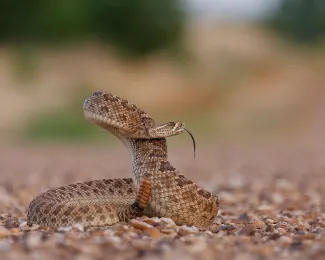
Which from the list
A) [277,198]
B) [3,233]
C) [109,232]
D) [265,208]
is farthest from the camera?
[277,198]

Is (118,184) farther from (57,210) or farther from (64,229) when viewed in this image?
(64,229)

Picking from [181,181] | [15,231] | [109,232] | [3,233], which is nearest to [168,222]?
[181,181]

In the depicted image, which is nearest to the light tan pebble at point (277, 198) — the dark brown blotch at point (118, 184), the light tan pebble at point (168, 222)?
the dark brown blotch at point (118, 184)

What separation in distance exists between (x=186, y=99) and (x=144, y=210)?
109ft

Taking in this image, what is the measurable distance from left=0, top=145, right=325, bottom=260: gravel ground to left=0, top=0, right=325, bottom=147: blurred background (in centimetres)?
916

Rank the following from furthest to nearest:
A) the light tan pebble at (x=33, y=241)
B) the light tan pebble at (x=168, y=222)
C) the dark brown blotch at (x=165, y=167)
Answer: the dark brown blotch at (x=165, y=167) → the light tan pebble at (x=168, y=222) → the light tan pebble at (x=33, y=241)

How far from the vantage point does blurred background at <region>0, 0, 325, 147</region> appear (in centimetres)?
3319

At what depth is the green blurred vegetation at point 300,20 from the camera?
55.0m

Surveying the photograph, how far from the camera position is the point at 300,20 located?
56.4 metres

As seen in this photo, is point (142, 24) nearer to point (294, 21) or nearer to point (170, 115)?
point (170, 115)

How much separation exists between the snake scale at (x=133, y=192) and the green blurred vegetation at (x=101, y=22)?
1377 inches

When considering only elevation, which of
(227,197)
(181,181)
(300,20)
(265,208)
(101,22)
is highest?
(300,20)

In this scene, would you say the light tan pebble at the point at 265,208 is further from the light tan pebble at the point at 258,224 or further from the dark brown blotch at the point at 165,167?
the dark brown blotch at the point at 165,167

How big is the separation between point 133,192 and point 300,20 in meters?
50.6
